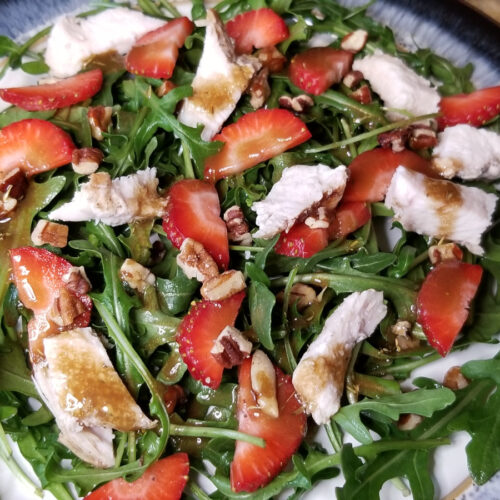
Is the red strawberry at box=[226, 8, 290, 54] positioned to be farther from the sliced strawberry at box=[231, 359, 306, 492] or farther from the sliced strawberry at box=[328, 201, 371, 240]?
the sliced strawberry at box=[231, 359, 306, 492]

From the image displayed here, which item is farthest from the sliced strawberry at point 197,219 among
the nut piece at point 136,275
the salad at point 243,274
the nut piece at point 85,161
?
the nut piece at point 85,161

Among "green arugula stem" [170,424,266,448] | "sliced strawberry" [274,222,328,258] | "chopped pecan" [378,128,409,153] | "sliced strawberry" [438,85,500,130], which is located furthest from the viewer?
"sliced strawberry" [438,85,500,130]

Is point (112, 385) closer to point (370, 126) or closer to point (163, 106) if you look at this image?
point (163, 106)

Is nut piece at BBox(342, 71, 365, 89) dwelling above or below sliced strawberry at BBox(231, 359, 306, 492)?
above

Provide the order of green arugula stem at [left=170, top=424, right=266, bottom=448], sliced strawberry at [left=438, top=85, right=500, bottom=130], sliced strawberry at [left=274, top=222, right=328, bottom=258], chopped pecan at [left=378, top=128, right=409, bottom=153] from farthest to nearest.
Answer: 1. sliced strawberry at [left=438, top=85, right=500, bottom=130]
2. chopped pecan at [left=378, top=128, right=409, bottom=153]
3. sliced strawberry at [left=274, top=222, right=328, bottom=258]
4. green arugula stem at [left=170, top=424, right=266, bottom=448]

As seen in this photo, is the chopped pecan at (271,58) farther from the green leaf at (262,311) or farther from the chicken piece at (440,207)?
the green leaf at (262,311)

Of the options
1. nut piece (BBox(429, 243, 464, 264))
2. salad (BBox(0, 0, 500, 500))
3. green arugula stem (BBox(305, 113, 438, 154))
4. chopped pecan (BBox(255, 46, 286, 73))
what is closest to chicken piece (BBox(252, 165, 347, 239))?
salad (BBox(0, 0, 500, 500))
